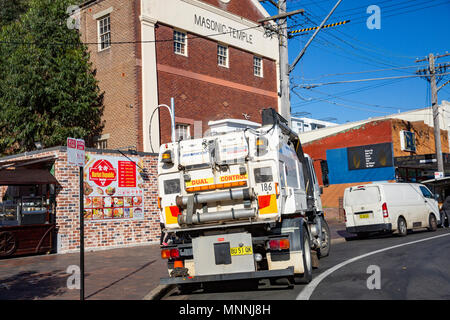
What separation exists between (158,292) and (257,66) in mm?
22068

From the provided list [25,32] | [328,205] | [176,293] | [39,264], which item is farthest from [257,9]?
[176,293]

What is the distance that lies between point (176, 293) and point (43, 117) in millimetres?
15886

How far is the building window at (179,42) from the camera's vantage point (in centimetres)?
2417

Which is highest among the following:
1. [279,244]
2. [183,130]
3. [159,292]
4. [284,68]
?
[284,68]

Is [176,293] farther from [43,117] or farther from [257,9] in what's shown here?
[257,9]

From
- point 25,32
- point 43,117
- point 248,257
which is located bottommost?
point 248,257

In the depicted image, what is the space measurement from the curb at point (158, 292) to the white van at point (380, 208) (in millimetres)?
10382

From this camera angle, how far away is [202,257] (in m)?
8.59

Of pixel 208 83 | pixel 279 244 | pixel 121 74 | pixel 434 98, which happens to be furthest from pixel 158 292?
pixel 434 98

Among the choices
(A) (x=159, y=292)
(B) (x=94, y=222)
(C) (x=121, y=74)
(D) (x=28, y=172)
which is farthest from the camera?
(C) (x=121, y=74)

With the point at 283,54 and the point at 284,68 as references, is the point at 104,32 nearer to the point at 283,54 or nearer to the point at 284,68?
the point at 283,54

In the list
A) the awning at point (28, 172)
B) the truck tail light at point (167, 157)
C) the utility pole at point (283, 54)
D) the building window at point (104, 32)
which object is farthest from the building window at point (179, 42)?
the truck tail light at point (167, 157)

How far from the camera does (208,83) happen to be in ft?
84.0

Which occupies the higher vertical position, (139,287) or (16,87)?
(16,87)
